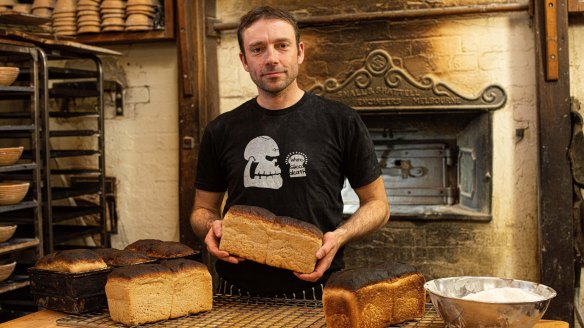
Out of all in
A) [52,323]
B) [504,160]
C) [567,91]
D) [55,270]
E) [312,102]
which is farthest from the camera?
[504,160]

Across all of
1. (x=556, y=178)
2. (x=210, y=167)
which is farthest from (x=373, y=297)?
(x=556, y=178)

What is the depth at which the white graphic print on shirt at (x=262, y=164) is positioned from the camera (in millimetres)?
2535

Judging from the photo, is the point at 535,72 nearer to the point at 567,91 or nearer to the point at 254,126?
the point at 567,91

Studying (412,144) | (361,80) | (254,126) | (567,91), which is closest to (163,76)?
(361,80)

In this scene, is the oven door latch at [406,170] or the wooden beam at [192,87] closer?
the wooden beam at [192,87]

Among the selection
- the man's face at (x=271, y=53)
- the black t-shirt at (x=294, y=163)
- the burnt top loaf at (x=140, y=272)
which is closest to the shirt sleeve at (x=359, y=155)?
the black t-shirt at (x=294, y=163)

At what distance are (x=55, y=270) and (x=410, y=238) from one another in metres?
2.62

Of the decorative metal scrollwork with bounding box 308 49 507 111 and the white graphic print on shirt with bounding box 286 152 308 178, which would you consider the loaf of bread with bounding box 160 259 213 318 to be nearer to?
the white graphic print on shirt with bounding box 286 152 308 178

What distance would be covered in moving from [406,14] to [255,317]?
2.59m

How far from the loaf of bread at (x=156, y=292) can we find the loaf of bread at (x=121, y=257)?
123mm

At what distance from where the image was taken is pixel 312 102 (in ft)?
8.73

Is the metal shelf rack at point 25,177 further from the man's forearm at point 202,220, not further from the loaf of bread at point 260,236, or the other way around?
the loaf of bread at point 260,236

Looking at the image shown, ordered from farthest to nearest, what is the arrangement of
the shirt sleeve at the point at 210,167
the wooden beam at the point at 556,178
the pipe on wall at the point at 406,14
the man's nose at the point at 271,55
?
the pipe on wall at the point at 406,14, the wooden beam at the point at 556,178, the shirt sleeve at the point at 210,167, the man's nose at the point at 271,55

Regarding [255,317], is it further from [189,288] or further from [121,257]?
[121,257]
